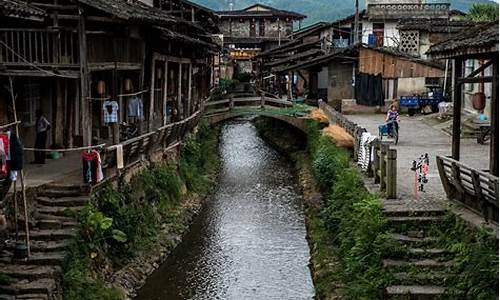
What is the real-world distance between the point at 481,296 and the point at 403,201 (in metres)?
5.31

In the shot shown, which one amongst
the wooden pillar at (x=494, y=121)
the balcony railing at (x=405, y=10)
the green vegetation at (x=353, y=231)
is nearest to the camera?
the wooden pillar at (x=494, y=121)

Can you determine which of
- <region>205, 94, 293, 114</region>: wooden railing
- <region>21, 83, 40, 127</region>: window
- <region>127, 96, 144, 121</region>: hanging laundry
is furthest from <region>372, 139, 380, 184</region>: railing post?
<region>205, 94, 293, 114</region>: wooden railing

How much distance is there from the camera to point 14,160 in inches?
564

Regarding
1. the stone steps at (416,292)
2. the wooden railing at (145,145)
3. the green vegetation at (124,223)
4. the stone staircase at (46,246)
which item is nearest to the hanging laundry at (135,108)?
the wooden railing at (145,145)

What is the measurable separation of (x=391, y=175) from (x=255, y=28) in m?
60.5

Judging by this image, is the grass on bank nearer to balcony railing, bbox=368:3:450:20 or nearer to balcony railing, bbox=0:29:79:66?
balcony railing, bbox=0:29:79:66

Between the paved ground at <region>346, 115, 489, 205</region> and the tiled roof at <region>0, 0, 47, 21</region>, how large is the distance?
32.8ft

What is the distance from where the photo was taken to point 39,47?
20.2 meters

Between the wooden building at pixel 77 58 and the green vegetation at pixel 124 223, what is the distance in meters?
2.16

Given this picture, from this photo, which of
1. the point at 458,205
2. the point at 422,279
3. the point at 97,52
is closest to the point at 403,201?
the point at 458,205

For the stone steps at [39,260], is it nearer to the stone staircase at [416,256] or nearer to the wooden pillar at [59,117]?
the stone staircase at [416,256]

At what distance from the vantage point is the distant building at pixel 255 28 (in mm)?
74125

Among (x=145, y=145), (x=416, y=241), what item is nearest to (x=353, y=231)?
(x=416, y=241)

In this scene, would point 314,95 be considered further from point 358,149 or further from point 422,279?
Result: point 422,279
